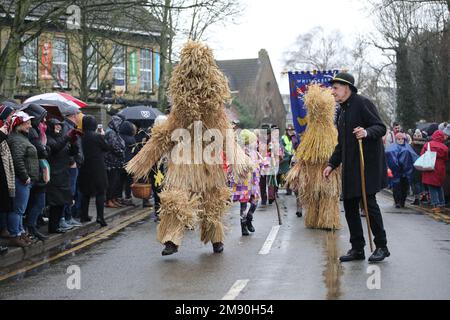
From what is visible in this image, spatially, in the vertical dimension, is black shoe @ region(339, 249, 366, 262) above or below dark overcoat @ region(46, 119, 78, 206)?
below

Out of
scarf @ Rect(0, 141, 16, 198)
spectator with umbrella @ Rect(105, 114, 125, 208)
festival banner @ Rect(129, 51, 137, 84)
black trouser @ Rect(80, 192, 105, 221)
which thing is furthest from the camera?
festival banner @ Rect(129, 51, 137, 84)

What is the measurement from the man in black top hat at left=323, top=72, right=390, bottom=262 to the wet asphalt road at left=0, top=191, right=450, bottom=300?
34 centimetres

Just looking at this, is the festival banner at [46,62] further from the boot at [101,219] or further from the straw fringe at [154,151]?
the straw fringe at [154,151]

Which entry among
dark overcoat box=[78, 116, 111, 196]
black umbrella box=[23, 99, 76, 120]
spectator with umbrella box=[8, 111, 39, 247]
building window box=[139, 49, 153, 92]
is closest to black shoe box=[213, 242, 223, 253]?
spectator with umbrella box=[8, 111, 39, 247]

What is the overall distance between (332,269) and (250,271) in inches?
37.9

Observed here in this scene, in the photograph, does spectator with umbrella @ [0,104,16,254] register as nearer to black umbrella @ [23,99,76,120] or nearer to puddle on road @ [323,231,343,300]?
black umbrella @ [23,99,76,120]

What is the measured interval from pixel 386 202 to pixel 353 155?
35.9 ft

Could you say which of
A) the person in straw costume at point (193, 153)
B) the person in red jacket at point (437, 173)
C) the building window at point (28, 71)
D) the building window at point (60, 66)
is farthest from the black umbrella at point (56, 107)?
the building window at point (60, 66)

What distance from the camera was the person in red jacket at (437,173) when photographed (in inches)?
637

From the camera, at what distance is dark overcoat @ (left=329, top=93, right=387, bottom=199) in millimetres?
8898

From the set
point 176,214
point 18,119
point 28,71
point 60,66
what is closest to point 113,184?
point 18,119

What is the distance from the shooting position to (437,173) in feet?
53.1

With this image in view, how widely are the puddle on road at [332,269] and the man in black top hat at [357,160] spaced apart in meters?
0.27
